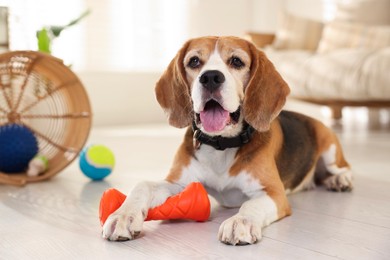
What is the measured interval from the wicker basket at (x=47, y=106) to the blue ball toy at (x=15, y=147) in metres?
0.06

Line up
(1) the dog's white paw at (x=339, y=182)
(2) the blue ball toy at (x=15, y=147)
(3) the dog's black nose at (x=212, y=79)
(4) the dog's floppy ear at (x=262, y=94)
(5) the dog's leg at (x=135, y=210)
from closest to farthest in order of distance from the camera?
(5) the dog's leg at (x=135, y=210), (3) the dog's black nose at (x=212, y=79), (4) the dog's floppy ear at (x=262, y=94), (1) the dog's white paw at (x=339, y=182), (2) the blue ball toy at (x=15, y=147)

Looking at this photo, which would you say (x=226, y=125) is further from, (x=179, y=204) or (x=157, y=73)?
(x=157, y=73)

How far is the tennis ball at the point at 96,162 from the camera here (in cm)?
273

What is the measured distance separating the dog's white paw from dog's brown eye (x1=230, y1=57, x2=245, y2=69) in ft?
2.80

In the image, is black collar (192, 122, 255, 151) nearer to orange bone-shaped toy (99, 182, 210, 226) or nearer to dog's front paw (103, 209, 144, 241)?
orange bone-shaped toy (99, 182, 210, 226)

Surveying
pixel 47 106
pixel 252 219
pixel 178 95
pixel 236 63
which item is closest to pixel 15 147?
pixel 47 106

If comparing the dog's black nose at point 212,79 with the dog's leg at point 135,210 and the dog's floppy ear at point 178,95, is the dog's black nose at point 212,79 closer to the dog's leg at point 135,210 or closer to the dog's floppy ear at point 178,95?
the dog's floppy ear at point 178,95

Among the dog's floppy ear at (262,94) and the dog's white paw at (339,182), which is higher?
the dog's floppy ear at (262,94)

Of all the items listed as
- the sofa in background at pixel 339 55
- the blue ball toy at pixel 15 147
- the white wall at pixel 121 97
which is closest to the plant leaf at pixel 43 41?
the blue ball toy at pixel 15 147

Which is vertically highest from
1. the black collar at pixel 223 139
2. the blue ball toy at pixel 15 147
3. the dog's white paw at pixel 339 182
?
the black collar at pixel 223 139

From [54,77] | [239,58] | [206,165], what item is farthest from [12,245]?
[54,77]

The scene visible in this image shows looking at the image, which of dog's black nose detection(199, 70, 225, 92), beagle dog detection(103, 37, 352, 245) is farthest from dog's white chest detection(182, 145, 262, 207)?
dog's black nose detection(199, 70, 225, 92)

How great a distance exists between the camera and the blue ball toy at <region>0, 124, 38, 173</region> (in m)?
2.69

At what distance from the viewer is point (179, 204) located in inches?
72.1
